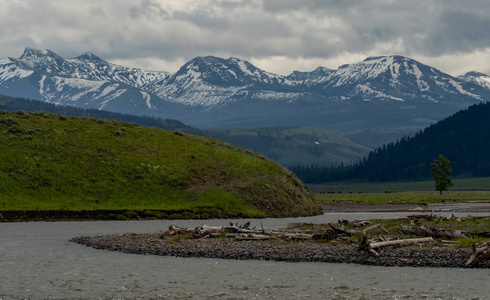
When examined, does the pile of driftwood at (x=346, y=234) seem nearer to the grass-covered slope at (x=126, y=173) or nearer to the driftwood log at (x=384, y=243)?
the driftwood log at (x=384, y=243)

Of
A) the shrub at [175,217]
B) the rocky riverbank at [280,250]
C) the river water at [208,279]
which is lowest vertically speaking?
the river water at [208,279]

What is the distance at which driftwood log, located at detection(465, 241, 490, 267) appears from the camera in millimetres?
37344

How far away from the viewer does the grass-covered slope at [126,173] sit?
8206cm

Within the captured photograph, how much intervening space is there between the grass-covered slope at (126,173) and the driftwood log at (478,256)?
155ft

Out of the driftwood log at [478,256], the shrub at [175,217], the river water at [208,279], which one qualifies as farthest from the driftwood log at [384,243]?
the shrub at [175,217]

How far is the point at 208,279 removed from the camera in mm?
36469

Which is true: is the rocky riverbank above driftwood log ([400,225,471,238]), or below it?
below

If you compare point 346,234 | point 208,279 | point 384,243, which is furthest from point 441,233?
point 208,279

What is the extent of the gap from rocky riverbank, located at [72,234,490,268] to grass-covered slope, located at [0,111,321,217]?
2642 cm

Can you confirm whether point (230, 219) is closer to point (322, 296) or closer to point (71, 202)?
point (71, 202)

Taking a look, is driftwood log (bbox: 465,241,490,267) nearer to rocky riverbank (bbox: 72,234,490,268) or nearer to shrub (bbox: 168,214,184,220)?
rocky riverbank (bbox: 72,234,490,268)

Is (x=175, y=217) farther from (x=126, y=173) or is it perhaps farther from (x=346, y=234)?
(x=346, y=234)

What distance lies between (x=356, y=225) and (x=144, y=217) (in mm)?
30372

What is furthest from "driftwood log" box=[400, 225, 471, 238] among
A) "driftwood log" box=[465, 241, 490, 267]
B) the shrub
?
the shrub
